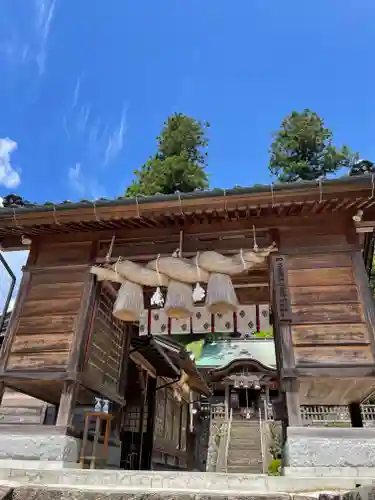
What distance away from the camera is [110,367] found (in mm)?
8195

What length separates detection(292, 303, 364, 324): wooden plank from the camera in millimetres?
5480

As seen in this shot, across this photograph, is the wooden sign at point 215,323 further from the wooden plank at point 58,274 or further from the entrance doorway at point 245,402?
the entrance doorway at point 245,402

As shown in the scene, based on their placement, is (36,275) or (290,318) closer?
(290,318)

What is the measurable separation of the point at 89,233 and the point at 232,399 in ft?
62.4

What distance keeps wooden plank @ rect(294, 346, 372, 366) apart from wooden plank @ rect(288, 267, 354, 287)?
3.18 ft

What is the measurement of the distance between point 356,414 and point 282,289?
128 inches

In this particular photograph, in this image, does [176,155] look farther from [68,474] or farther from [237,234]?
A: [68,474]

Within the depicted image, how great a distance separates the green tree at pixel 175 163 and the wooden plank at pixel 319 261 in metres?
20.0

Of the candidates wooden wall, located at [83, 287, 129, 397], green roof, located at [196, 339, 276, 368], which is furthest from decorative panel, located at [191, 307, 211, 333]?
green roof, located at [196, 339, 276, 368]

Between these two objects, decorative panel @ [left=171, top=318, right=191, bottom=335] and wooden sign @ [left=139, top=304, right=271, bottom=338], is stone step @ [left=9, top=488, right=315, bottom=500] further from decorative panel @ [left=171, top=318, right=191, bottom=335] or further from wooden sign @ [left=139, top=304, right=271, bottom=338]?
decorative panel @ [left=171, top=318, right=191, bottom=335]

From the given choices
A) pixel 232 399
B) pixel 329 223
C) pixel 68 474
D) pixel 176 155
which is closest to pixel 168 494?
pixel 68 474

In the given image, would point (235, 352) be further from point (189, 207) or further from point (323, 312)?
point (189, 207)

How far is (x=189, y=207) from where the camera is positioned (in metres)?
6.02

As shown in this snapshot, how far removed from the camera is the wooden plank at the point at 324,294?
5633 millimetres
